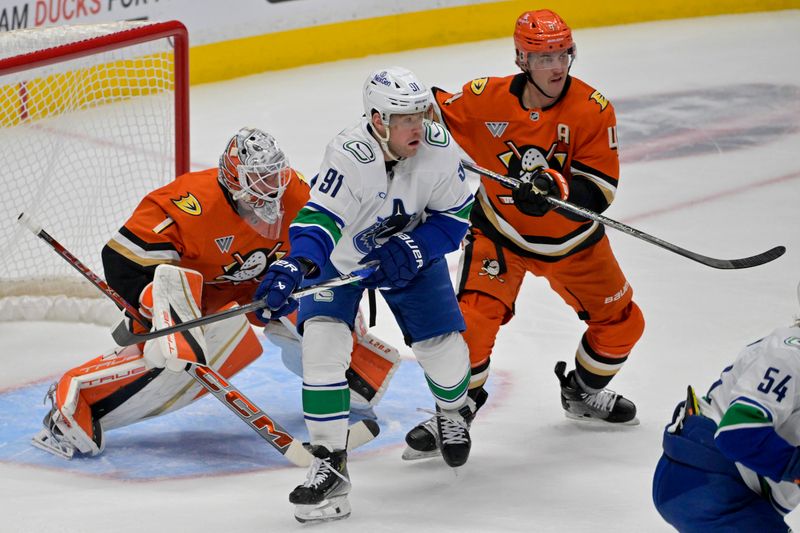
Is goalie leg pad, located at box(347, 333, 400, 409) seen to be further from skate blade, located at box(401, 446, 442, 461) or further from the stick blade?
the stick blade

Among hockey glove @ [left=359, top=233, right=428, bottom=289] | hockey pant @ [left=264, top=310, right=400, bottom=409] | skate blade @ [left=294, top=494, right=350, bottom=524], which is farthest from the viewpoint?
hockey pant @ [left=264, top=310, right=400, bottom=409]

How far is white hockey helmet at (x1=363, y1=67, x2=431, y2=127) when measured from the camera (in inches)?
124

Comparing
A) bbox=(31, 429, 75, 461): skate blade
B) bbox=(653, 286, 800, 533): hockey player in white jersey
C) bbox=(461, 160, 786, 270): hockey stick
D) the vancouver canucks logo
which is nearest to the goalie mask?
the vancouver canucks logo

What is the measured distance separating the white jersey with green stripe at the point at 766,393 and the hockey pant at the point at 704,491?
10 cm

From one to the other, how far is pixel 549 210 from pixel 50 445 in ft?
5.12

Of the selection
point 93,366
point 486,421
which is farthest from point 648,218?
point 93,366

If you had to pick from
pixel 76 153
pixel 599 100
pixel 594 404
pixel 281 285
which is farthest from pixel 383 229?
pixel 76 153

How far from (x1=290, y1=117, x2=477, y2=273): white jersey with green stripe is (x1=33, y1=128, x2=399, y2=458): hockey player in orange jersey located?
397mm

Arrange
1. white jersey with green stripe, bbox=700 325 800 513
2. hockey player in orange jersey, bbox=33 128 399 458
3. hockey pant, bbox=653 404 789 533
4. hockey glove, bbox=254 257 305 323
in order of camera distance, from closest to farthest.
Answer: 1. white jersey with green stripe, bbox=700 325 800 513
2. hockey pant, bbox=653 404 789 533
3. hockey glove, bbox=254 257 305 323
4. hockey player in orange jersey, bbox=33 128 399 458

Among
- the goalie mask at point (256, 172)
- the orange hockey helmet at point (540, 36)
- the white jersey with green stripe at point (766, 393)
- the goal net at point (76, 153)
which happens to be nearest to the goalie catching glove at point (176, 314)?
the goalie mask at point (256, 172)

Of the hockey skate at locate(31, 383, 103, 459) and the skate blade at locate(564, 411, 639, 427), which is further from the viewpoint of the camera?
the skate blade at locate(564, 411, 639, 427)

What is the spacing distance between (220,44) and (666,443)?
528cm

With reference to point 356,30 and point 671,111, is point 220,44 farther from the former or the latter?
point 671,111

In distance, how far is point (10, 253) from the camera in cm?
478
